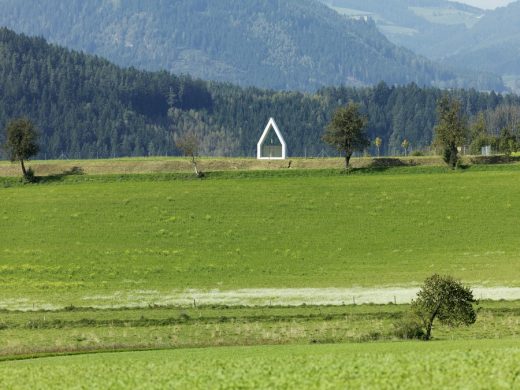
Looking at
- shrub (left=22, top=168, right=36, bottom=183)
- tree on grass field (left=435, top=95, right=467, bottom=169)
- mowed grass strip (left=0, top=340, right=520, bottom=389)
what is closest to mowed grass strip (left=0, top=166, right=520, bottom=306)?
shrub (left=22, top=168, right=36, bottom=183)

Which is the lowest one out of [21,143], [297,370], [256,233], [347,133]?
[256,233]

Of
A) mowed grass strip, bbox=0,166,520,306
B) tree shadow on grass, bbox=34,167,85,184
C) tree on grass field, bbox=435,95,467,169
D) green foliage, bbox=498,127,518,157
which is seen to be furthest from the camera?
green foliage, bbox=498,127,518,157

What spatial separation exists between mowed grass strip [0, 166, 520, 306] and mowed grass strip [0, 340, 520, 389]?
123 ft

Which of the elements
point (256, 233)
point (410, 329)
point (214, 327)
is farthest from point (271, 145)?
point (410, 329)

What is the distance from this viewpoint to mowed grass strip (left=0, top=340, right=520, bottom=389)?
37.6 m

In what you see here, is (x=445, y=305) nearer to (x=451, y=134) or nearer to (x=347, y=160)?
(x=451, y=134)

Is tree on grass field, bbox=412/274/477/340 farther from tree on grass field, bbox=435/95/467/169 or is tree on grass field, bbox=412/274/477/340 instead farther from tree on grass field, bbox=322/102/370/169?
tree on grass field, bbox=322/102/370/169

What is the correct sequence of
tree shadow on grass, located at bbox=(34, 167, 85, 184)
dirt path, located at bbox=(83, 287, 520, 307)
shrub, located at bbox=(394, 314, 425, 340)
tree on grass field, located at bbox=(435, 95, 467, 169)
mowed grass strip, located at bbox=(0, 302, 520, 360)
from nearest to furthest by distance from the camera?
mowed grass strip, located at bbox=(0, 302, 520, 360)
shrub, located at bbox=(394, 314, 425, 340)
dirt path, located at bbox=(83, 287, 520, 307)
tree on grass field, located at bbox=(435, 95, 467, 169)
tree shadow on grass, located at bbox=(34, 167, 85, 184)

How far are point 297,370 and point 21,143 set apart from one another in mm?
102626

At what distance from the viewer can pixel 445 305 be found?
6206 centimetres

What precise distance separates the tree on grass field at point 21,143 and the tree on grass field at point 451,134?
47533 mm

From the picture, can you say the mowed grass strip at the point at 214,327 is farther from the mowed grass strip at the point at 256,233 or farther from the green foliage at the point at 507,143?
the green foliage at the point at 507,143

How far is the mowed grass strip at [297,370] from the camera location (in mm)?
37594

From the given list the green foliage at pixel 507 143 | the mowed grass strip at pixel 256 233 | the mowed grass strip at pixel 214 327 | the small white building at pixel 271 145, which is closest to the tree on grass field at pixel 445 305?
the mowed grass strip at pixel 214 327
